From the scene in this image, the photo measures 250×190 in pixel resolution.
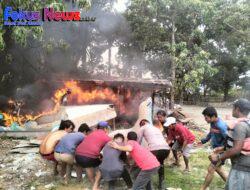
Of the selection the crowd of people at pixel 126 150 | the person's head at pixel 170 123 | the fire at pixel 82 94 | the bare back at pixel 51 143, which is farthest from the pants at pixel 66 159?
the fire at pixel 82 94

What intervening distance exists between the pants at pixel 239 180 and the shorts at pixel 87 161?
10.7 ft

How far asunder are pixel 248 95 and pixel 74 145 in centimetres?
3101

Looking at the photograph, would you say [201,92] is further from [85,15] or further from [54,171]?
[54,171]

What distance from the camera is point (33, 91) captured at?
60.4 feet

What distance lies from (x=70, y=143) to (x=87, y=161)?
666 mm

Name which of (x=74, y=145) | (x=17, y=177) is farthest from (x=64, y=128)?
(x=17, y=177)

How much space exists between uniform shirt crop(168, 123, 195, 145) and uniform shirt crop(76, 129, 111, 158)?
2.33 metres

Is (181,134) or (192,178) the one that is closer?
(192,178)

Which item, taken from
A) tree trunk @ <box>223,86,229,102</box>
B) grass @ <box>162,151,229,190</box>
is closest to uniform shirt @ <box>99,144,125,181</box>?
grass @ <box>162,151,229,190</box>

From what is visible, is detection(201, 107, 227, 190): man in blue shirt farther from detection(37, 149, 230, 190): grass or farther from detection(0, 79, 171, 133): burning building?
detection(0, 79, 171, 133): burning building

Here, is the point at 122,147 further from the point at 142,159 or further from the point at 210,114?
the point at 210,114

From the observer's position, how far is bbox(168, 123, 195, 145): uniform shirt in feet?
29.3

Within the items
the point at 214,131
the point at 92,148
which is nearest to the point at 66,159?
the point at 92,148

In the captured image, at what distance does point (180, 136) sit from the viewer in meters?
9.05
